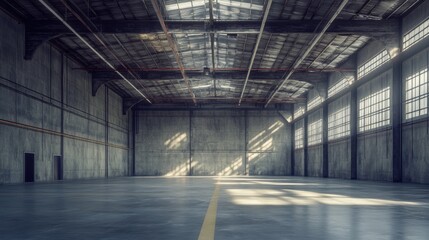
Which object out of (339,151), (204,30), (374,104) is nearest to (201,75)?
(204,30)

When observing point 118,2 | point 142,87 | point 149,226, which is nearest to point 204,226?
point 149,226

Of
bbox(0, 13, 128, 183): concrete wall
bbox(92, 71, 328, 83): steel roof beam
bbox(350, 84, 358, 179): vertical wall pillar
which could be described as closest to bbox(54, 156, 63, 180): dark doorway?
bbox(0, 13, 128, 183): concrete wall

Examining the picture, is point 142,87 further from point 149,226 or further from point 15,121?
point 149,226

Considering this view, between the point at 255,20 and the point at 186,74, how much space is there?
13.8 metres

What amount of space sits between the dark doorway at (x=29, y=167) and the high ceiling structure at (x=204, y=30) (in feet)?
19.1

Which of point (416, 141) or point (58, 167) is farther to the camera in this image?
point (58, 167)

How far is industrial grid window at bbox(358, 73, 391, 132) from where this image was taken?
93.4ft

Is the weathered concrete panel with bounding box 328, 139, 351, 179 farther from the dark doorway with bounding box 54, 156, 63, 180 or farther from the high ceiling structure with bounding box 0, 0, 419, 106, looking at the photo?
the dark doorway with bounding box 54, 156, 63, 180

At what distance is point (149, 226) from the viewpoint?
260 inches

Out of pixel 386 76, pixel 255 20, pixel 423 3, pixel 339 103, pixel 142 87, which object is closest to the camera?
pixel 423 3

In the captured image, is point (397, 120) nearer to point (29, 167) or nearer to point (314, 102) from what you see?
point (314, 102)

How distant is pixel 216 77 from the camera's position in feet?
127

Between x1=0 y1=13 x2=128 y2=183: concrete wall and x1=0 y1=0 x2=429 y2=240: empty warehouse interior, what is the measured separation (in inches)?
4.7

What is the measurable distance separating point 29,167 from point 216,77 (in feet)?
56.9
